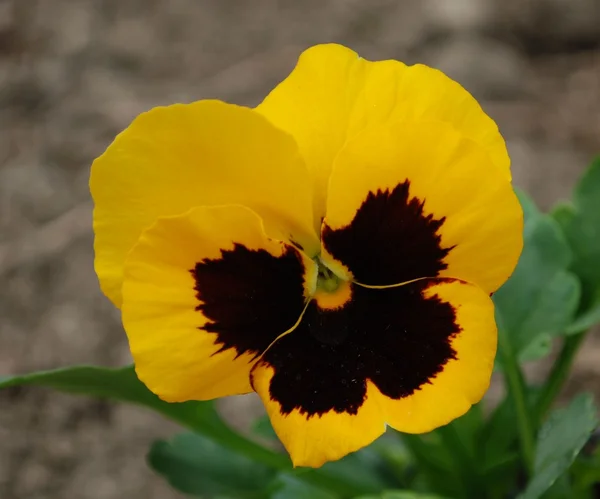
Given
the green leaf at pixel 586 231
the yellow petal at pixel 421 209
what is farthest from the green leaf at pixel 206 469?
the yellow petal at pixel 421 209

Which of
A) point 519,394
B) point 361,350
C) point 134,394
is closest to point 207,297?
point 361,350

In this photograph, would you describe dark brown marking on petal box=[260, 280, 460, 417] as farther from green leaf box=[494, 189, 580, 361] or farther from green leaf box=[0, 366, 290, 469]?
green leaf box=[494, 189, 580, 361]

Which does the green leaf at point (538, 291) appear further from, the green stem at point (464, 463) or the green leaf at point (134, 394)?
the green leaf at point (134, 394)

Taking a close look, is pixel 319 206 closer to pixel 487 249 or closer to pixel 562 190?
pixel 487 249

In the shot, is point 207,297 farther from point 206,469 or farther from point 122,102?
point 122,102

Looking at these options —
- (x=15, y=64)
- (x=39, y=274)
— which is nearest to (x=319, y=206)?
(x=39, y=274)

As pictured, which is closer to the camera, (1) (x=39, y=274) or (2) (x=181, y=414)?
(2) (x=181, y=414)
